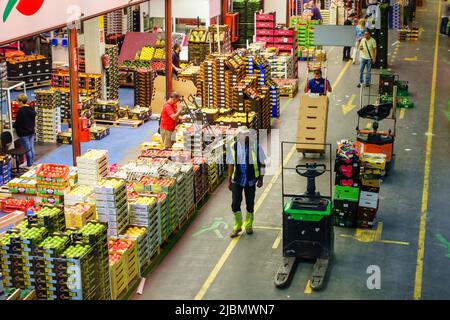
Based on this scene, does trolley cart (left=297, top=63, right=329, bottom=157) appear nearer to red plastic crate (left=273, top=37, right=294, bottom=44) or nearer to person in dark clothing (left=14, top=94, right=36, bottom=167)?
person in dark clothing (left=14, top=94, right=36, bottom=167)

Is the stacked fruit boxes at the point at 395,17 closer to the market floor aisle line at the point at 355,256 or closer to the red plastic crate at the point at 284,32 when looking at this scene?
the red plastic crate at the point at 284,32

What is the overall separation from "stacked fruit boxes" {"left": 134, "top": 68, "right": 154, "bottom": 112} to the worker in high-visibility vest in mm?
10131

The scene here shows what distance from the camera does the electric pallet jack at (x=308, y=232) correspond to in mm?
13570

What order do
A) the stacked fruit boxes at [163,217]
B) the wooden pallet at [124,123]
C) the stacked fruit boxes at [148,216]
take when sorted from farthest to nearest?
the wooden pallet at [124,123] < the stacked fruit boxes at [163,217] < the stacked fruit boxes at [148,216]

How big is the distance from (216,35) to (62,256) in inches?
761

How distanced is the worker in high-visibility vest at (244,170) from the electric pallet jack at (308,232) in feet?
3.78

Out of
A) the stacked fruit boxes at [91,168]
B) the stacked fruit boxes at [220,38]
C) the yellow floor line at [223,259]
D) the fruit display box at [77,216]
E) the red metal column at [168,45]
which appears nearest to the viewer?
the fruit display box at [77,216]

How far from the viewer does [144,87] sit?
2480cm

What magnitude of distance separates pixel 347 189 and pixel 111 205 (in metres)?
4.82

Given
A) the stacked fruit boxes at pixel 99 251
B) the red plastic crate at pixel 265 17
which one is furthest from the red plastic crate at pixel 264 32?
the stacked fruit boxes at pixel 99 251

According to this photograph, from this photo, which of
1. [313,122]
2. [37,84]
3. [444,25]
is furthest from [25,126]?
[444,25]

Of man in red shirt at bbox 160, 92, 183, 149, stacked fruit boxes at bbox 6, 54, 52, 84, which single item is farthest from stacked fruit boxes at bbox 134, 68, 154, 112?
man in red shirt at bbox 160, 92, 183, 149

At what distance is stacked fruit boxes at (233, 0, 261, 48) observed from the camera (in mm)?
34781
